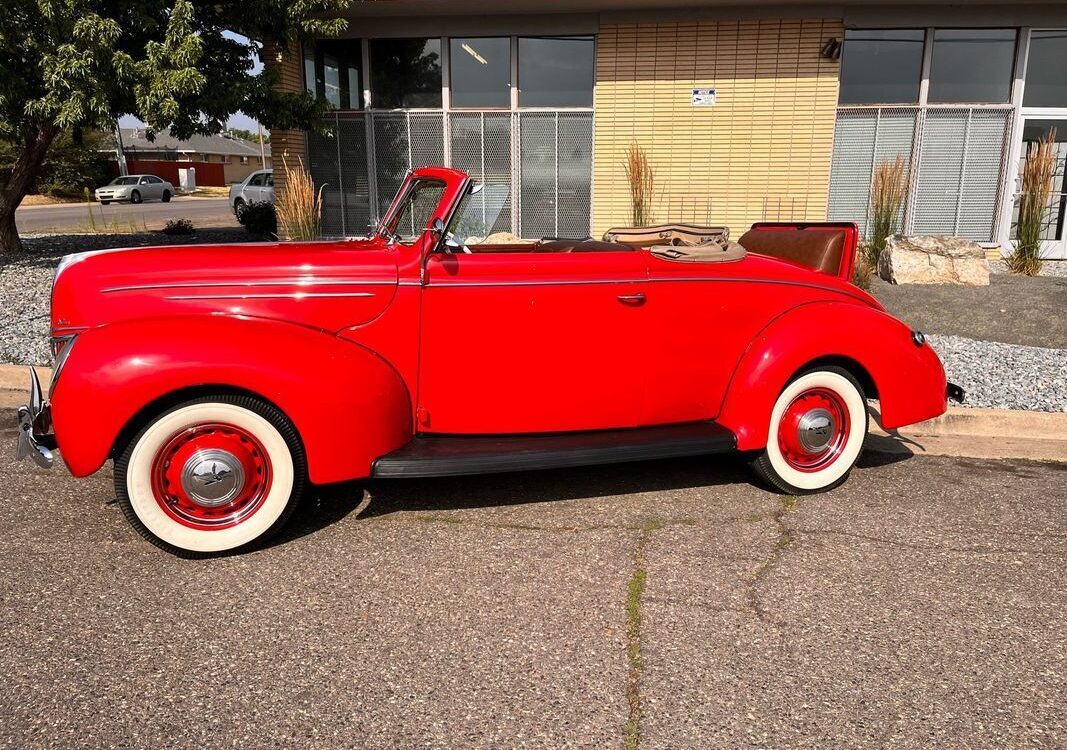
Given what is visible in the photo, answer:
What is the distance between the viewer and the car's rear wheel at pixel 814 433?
3.84 m

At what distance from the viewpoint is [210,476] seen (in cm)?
306

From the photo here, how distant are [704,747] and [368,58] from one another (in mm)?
11846

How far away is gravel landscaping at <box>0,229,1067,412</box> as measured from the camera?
5602 mm

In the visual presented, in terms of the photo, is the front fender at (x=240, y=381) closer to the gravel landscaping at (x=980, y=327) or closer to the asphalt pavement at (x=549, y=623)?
the asphalt pavement at (x=549, y=623)

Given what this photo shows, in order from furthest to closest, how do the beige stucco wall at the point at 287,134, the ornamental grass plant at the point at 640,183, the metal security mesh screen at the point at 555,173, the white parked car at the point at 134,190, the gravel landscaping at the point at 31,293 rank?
1. the white parked car at the point at 134,190
2. the metal security mesh screen at the point at 555,173
3. the beige stucco wall at the point at 287,134
4. the ornamental grass plant at the point at 640,183
5. the gravel landscaping at the point at 31,293

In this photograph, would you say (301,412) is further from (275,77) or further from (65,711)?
(275,77)

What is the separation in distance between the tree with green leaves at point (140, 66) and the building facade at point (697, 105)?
902 mm

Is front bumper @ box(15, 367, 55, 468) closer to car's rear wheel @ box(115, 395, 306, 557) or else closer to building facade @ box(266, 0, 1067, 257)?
car's rear wheel @ box(115, 395, 306, 557)

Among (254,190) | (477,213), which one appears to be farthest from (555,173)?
(254,190)

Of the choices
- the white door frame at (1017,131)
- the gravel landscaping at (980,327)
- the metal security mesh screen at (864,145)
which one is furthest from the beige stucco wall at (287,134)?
the white door frame at (1017,131)

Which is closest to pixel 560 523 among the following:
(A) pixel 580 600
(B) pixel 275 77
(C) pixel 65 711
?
(A) pixel 580 600

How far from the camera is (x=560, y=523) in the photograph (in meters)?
3.56

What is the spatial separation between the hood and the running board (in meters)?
0.66

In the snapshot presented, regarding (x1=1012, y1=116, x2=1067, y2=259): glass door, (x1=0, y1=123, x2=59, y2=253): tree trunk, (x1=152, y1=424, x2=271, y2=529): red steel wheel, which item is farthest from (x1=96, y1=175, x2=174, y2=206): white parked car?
(x1=152, y1=424, x2=271, y2=529): red steel wheel
